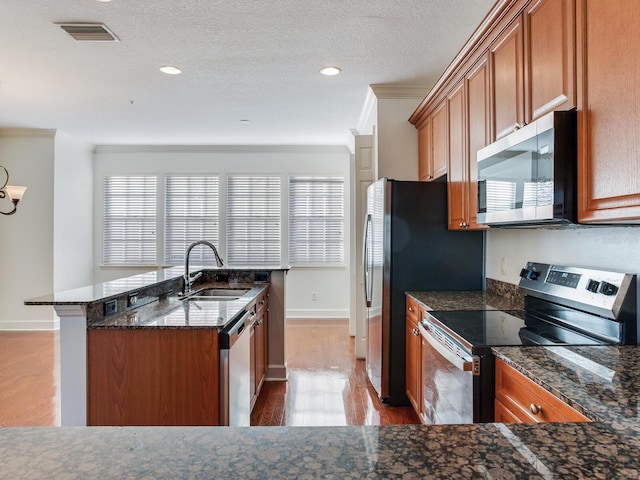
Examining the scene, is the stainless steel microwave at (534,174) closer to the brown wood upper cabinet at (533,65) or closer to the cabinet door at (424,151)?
the brown wood upper cabinet at (533,65)

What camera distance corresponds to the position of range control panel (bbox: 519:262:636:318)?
1.63 m

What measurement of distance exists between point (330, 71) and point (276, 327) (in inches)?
86.3

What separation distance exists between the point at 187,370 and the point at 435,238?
1.88 m

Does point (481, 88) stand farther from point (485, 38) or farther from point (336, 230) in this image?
point (336, 230)

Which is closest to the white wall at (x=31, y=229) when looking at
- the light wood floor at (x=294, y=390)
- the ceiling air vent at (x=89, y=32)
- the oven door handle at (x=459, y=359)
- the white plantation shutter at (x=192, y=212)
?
the light wood floor at (x=294, y=390)

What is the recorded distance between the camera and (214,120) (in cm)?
487

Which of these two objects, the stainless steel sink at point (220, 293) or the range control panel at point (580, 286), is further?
the stainless steel sink at point (220, 293)

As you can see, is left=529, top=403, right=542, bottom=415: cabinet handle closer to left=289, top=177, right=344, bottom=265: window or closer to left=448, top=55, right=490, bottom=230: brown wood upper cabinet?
left=448, top=55, right=490, bottom=230: brown wood upper cabinet

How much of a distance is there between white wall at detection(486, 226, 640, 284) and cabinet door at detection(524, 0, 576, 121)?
0.59 meters

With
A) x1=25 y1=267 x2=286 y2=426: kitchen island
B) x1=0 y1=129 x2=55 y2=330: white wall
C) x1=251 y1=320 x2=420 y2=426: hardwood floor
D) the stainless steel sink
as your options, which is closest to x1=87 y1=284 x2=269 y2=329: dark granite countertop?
x1=25 y1=267 x2=286 y2=426: kitchen island

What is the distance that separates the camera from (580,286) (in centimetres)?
185

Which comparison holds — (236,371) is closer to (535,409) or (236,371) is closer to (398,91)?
(535,409)

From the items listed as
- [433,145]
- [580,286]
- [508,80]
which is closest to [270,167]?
[433,145]

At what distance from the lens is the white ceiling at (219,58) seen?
8.05 feet
